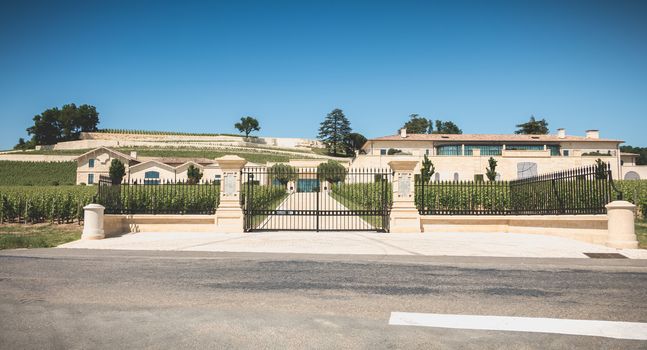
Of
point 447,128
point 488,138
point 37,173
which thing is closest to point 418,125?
point 447,128

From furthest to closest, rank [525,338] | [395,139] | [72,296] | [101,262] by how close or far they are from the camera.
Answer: [395,139]
[101,262]
[72,296]
[525,338]

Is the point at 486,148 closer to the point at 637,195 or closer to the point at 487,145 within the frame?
the point at 487,145

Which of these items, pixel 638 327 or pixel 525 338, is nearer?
pixel 525 338

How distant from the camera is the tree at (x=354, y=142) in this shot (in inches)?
4815

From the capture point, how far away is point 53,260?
8969 millimetres

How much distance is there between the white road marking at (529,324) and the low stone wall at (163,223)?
1174 cm

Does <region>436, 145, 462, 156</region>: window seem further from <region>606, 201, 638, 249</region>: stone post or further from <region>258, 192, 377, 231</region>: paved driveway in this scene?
<region>606, 201, 638, 249</region>: stone post

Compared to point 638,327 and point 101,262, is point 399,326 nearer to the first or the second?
point 638,327

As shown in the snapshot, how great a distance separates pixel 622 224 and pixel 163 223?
556 inches

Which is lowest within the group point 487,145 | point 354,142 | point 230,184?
point 230,184

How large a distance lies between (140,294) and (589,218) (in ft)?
39.5

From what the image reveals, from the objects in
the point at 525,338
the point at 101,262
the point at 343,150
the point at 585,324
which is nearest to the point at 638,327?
the point at 585,324

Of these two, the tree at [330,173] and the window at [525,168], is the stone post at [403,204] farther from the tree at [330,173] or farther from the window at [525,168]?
the window at [525,168]

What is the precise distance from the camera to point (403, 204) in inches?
606
